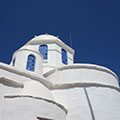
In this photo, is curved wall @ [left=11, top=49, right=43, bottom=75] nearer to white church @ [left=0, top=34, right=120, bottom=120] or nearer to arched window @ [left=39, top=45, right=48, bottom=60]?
white church @ [left=0, top=34, right=120, bottom=120]

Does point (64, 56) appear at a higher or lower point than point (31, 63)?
higher

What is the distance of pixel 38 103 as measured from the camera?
8164 millimetres

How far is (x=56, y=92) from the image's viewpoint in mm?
10555

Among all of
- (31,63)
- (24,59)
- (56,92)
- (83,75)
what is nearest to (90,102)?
(83,75)

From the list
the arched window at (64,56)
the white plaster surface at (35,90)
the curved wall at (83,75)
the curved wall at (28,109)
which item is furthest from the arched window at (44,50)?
the curved wall at (28,109)

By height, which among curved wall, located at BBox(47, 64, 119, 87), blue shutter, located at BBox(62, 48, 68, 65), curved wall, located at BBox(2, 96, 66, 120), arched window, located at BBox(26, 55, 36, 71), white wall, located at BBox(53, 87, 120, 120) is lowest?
curved wall, located at BBox(2, 96, 66, 120)

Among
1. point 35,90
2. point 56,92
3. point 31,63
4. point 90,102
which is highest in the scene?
point 31,63

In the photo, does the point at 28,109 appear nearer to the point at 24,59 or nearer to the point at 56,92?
the point at 56,92

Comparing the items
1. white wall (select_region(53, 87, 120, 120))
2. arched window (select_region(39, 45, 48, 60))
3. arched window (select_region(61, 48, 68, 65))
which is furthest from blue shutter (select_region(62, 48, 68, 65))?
white wall (select_region(53, 87, 120, 120))

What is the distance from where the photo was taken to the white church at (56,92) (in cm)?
789

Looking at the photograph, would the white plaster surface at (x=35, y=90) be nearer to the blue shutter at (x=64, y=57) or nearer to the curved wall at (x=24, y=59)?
the curved wall at (x=24, y=59)

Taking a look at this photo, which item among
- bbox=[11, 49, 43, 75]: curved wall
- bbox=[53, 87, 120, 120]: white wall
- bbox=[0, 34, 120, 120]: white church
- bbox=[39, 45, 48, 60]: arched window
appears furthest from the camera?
bbox=[39, 45, 48, 60]: arched window

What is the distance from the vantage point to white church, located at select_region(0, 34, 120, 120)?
25.9 ft

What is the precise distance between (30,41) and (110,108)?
34.4ft
